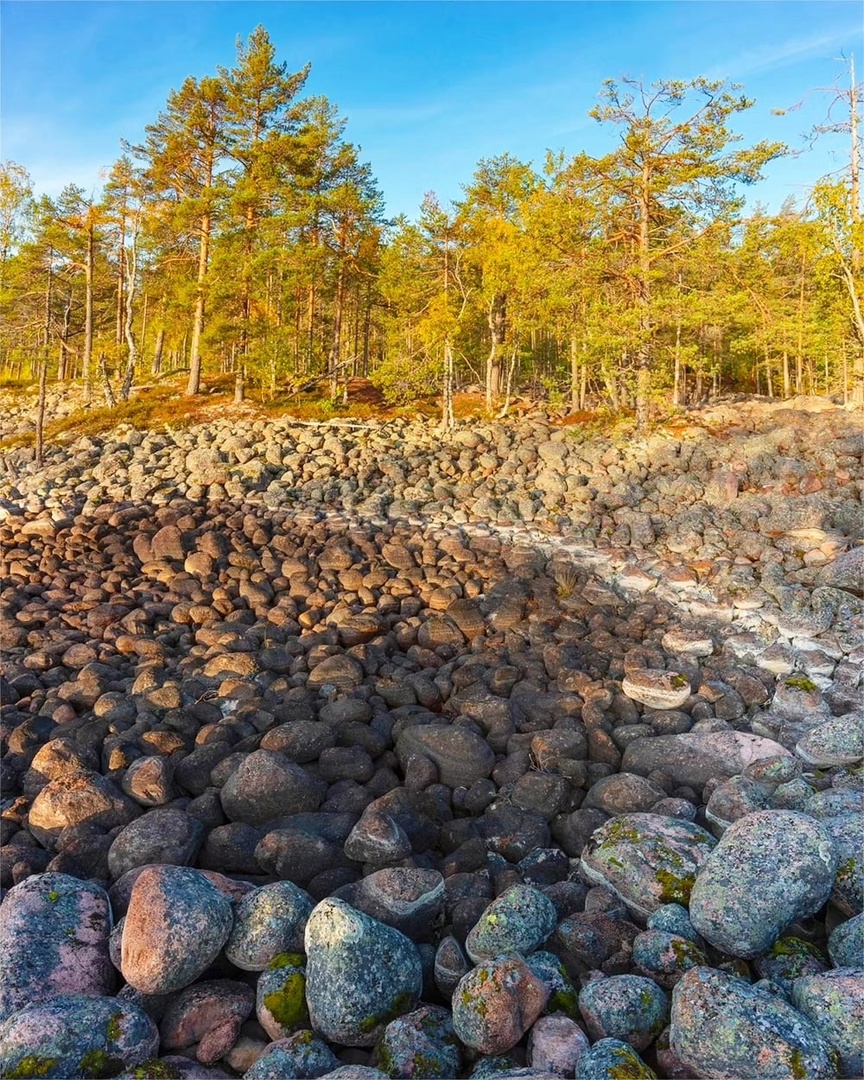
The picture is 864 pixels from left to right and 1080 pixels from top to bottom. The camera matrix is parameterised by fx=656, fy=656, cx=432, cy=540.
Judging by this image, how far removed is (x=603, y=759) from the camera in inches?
271

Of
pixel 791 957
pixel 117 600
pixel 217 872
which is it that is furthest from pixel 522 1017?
pixel 117 600

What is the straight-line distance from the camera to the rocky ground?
342 cm

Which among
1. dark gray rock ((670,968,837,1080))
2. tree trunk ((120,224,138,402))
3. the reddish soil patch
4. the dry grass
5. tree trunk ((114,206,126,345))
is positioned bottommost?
dark gray rock ((670,968,837,1080))

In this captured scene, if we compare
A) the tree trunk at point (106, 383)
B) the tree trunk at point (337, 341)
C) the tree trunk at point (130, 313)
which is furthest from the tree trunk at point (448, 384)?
the tree trunk at point (106, 383)

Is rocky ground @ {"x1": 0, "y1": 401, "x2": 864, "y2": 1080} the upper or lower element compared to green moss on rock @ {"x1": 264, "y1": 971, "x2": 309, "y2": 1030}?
upper

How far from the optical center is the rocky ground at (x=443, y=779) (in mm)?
3424

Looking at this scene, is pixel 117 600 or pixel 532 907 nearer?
pixel 532 907

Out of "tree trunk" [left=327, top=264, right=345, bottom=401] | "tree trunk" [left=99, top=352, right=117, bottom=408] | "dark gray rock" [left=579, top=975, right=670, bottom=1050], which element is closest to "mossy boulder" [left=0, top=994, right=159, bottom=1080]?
"dark gray rock" [left=579, top=975, right=670, bottom=1050]

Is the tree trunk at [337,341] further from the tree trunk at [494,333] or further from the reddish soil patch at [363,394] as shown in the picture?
the tree trunk at [494,333]

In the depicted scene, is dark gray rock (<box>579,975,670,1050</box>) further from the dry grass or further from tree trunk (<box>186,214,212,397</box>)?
tree trunk (<box>186,214,212,397</box>)

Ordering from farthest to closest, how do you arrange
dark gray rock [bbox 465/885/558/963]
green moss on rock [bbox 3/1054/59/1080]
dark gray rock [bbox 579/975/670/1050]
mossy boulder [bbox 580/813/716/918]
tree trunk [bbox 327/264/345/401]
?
tree trunk [bbox 327/264/345/401] → mossy boulder [bbox 580/813/716/918] → dark gray rock [bbox 465/885/558/963] → dark gray rock [bbox 579/975/670/1050] → green moss on rock [bbox 3/1054/59/1080]

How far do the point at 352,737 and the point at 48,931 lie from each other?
330 centimetres

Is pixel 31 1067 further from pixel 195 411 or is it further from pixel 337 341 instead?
pixel 337 341

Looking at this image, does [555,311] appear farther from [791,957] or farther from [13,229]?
[13,229]
